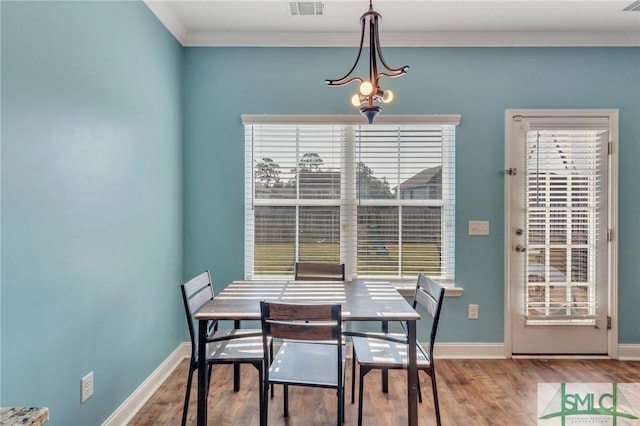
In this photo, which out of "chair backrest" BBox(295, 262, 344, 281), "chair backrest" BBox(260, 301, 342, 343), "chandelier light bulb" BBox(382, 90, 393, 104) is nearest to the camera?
"chair backrest" BBox(260, 301, 342, 343)

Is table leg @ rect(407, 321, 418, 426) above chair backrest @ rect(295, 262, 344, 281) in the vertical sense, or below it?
below

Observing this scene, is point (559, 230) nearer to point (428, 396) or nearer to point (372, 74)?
point (428, 396)

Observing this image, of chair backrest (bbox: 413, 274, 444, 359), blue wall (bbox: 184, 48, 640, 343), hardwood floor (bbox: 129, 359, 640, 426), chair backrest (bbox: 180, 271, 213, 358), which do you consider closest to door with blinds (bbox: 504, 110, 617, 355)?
blue wall (bbox: 184, 48, 640, 343)

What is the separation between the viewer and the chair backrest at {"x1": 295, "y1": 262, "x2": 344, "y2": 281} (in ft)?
8.05

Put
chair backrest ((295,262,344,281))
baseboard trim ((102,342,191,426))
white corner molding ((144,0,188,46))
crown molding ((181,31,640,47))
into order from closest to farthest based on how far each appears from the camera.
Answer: baseboard trim ((102,342,191,426)) < white corner molding ((144,0,188,46)) < chair backrest ((295,262,344,281)) < crown molding ((181,31,640,47))

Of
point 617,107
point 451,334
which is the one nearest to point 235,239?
point 451,334

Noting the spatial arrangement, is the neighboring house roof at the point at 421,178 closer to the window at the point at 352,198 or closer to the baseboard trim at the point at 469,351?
the window at the point at 352,198

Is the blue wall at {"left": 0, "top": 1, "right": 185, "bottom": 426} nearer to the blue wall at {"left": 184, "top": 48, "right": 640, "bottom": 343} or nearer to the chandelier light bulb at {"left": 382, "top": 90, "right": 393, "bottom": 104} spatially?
the blue wall at {"left": 184, "top": 48, "right": 640, "bottom": 343}

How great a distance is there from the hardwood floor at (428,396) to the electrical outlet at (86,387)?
439 millimetres

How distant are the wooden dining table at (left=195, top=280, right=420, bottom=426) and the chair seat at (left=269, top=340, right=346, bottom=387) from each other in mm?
217

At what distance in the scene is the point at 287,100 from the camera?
2.76m

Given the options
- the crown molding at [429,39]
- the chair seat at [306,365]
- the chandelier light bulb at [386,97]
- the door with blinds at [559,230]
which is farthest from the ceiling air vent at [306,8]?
the chair seat at [306,365]

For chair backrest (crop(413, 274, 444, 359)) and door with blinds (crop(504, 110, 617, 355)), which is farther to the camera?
door with blinds (crop(504, 110, 617, 355))

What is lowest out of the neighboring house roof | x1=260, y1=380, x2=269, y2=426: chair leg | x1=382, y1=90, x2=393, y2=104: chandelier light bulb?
x1=260, y1=380, x2=269, y2=426: chair leg
